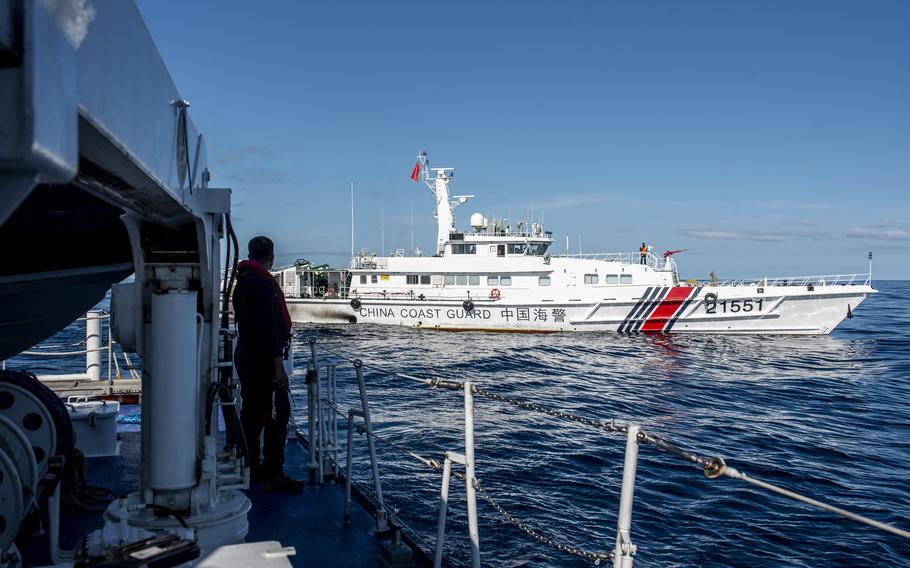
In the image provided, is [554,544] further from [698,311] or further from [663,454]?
[698,311]

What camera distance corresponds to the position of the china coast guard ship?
29.1 m

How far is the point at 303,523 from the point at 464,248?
2834 centimetres

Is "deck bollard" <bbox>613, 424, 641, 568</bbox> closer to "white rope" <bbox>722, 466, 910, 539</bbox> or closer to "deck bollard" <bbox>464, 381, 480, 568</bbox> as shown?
"white rope" <bbox>722, 466, 910, 539</bbox>

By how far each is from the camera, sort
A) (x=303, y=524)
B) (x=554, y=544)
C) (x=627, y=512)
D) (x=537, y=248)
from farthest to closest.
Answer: (x=537, y=248) → (x=303, y=524) → (x=554, y=544) → (x=627, y=512)

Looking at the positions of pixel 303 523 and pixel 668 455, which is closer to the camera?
pixel 303 523

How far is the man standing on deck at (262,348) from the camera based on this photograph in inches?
188

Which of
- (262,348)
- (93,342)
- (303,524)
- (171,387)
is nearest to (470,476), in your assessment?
(171,387)

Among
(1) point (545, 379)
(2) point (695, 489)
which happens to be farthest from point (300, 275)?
(2) point (695, 489)

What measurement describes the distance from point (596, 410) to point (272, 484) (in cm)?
985

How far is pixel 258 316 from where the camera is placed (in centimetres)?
479

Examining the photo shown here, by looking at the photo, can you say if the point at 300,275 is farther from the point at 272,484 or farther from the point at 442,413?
the point at 272,484

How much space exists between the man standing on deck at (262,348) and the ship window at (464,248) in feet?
90.5

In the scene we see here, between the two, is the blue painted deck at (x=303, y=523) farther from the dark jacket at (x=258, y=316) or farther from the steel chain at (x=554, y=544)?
the dark jacket at (x=258, y=316)

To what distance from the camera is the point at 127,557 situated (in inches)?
70.6
